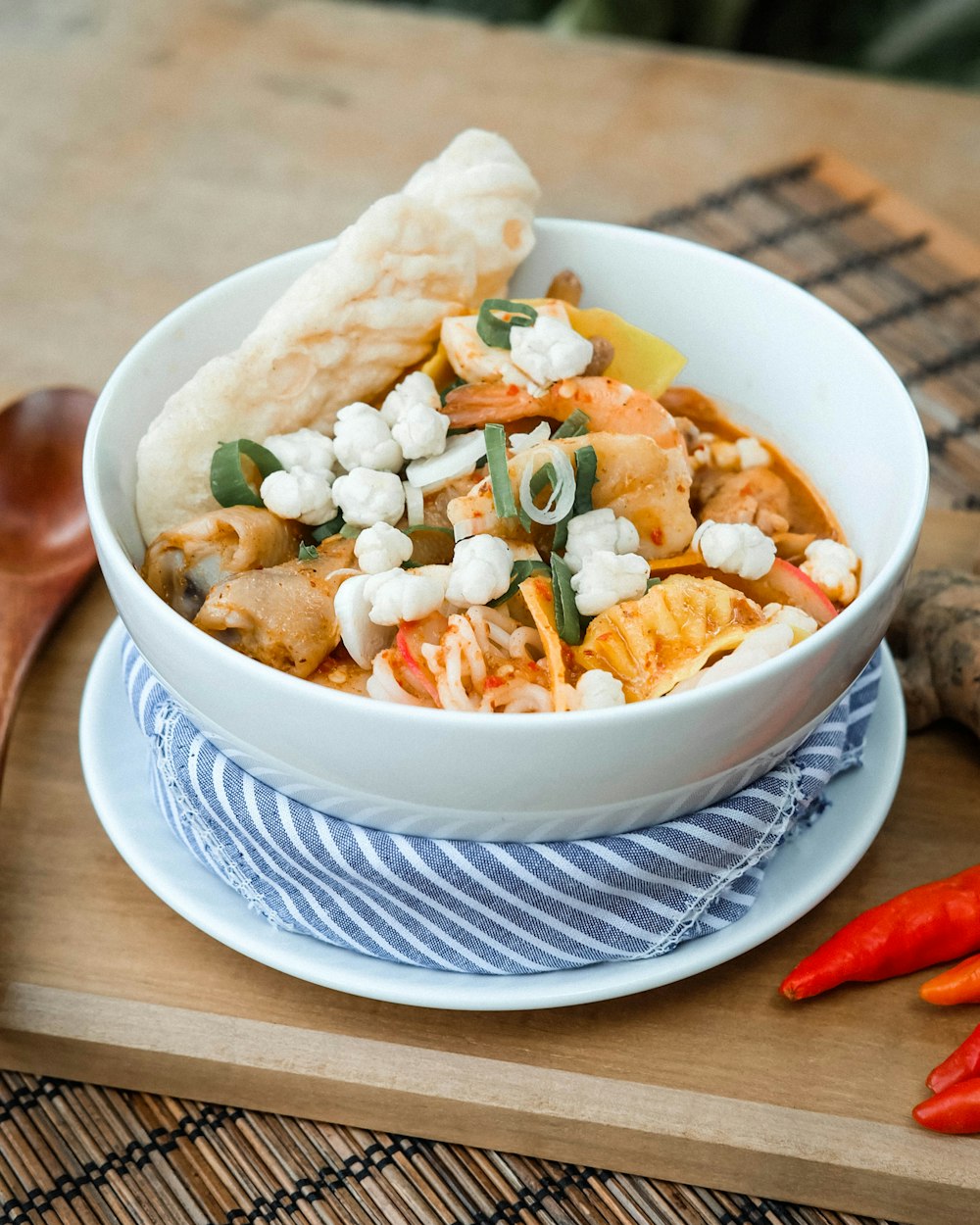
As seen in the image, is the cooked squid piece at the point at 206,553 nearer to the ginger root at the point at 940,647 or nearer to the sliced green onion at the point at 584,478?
the sliced green onion at the point at 584,478

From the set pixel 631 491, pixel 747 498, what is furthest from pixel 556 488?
pixel 747 498

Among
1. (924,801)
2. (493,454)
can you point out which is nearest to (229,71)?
(493,454)

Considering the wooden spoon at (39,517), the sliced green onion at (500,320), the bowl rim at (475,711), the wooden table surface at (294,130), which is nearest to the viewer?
the bowl rim at (475,711)

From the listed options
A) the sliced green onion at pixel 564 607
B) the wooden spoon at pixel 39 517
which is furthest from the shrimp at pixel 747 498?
the wooden spoon at pixel 39 517

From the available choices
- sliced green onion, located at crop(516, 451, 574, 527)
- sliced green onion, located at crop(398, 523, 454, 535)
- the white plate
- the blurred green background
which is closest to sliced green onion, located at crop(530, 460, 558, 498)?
sliced green onion, located at crop(516, 451, 574, 527)

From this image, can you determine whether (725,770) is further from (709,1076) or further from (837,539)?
(837,539)

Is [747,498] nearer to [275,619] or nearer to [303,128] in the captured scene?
[275,619]

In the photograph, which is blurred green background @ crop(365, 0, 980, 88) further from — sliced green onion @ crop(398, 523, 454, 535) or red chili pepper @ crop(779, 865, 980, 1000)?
red chili pepper @ crop(779, 865, 980, 1000)
